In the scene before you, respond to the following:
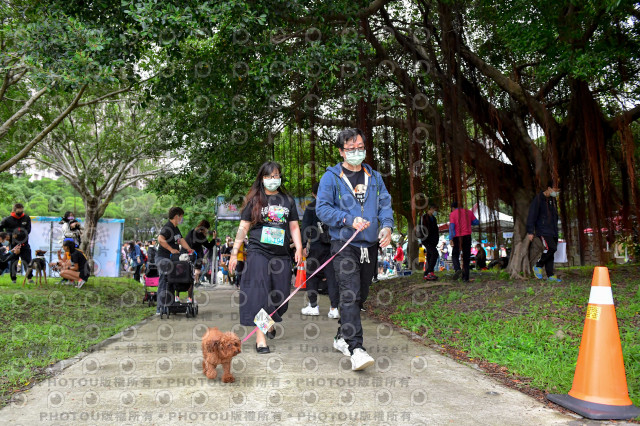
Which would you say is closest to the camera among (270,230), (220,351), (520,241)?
(220,351)

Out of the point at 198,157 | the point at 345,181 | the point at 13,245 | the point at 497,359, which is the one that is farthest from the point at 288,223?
the point at 13,245

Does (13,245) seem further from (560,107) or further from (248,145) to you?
(560,107)

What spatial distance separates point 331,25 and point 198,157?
5171mm

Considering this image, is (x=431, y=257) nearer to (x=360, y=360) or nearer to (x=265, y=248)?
(x=265, y=248)

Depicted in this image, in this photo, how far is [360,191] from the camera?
425 cm

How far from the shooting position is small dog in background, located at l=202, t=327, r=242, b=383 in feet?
11.2

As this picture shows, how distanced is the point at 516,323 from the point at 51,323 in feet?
19.2

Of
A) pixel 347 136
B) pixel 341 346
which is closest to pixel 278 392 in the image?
pixel 341 346

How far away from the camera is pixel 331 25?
8062mm

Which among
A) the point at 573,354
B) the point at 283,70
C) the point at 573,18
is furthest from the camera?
the point at 573,18

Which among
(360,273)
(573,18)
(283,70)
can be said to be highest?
(573,18)

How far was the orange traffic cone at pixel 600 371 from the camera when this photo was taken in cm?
281

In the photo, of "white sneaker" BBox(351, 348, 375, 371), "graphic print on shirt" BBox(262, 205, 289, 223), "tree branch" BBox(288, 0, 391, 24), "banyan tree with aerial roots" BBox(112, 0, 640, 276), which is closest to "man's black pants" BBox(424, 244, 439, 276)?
"banyan tree with aerial roots" BBox(112, 0, 640, 276)

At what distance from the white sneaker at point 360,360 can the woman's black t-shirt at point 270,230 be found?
1352 mm
